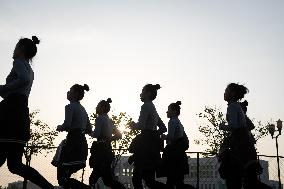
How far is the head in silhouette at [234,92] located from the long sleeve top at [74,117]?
2.27 metres

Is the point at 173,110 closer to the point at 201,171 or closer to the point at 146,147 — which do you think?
the point at 146,147

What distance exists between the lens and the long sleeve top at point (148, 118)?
612 cm

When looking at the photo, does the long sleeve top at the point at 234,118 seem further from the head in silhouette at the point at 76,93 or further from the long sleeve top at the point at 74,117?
the head in silhouette at the point at 76,93

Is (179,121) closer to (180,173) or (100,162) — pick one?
(180,173)

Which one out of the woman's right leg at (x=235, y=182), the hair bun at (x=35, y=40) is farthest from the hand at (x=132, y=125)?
the hair bun at (x=35, y=40)

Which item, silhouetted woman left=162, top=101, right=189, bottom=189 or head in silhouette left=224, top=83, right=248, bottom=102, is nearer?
head in silhouette left=224, top=83, right=248, bottom=102

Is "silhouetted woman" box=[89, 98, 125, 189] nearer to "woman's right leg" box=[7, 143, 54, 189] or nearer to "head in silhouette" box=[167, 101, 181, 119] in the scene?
"head in silhouette" box=[167, 101, 181, 119]

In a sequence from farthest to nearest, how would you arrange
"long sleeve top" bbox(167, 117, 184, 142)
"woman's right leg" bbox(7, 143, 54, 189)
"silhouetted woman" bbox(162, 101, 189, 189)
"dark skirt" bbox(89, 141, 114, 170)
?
"long sleeve top" bbox(167, 117, 184, 142), "silhouetted woman" bbox(162, 101, 189, 189), "dark skirt" bbox(89, 141, 114, 170), "woman's right leg" bbox(7, 143, 54, 189)

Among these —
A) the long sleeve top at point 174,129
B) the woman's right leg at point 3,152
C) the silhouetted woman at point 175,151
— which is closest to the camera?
the woman's right leg at point 3,152

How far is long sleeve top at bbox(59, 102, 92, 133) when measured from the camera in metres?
5.45

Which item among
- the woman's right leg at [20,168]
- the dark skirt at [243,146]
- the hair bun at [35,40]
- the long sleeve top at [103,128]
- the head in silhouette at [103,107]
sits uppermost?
Result: the hair bun at [35,40]

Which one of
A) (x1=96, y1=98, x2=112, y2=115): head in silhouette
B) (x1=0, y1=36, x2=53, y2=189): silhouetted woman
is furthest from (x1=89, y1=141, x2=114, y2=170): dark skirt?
(x1=0, y1=36, x2=53, y2=189): silhouetted woman

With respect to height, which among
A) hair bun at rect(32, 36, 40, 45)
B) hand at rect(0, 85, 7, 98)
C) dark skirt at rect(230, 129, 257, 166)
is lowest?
dark skirt at rect(230, 129, 257, 166)

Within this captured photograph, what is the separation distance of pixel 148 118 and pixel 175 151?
1.32 metres
